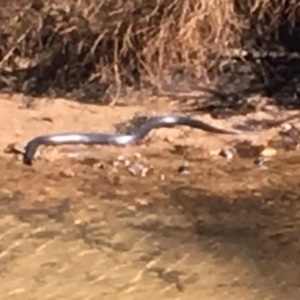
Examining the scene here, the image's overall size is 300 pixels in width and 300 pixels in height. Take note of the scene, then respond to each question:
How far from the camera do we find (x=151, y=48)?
Answer: 34.3ft

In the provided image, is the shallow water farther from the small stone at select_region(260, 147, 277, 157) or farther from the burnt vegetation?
the burnt vegetation

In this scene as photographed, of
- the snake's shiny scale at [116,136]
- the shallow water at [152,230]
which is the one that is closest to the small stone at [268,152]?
the shallow water at [152,230]

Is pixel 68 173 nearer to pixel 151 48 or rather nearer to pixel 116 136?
pixel 116 136

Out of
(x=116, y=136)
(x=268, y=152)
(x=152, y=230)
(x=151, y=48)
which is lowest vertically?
(x=152, y=230)

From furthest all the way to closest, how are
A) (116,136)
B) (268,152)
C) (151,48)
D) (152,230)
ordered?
1. (151,48)
2. (116,136)
3. (268,152)
4. (152,230)

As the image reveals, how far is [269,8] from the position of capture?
422 inches

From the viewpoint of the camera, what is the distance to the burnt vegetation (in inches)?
402

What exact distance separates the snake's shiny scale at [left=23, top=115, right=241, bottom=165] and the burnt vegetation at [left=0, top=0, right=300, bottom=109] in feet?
2.53

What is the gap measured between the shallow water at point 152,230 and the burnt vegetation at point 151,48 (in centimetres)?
177

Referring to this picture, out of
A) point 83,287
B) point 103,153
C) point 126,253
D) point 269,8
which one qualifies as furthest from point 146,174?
point 269,8

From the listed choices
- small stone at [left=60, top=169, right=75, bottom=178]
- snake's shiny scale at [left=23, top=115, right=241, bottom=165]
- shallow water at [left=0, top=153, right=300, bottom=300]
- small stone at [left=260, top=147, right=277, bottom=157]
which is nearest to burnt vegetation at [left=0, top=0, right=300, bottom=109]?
snake's shiny scale at [left=23, top=115, right=241, bottom=165]

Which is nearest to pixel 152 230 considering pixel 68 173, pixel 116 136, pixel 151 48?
pixel 68 173

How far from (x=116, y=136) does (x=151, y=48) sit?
4.92 ft

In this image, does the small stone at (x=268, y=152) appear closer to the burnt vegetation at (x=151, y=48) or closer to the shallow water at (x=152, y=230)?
the shallow water at (x=152, y=230)
